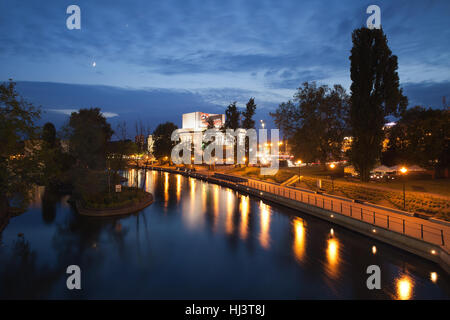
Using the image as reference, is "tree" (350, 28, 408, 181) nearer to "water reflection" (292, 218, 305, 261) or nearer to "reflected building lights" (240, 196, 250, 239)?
"water reflection" (292, 218, 305, 261)

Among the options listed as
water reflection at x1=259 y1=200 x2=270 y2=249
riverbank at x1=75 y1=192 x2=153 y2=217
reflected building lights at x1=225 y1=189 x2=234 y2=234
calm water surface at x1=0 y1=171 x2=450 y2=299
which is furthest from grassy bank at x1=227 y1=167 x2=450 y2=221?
riverbank at x1=75 y1=192 x2=153 y2=217

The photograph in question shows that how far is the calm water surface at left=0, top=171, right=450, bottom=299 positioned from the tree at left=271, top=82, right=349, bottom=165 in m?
17.4

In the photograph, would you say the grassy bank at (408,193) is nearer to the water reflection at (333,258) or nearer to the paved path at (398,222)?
the paved path at (398,222)

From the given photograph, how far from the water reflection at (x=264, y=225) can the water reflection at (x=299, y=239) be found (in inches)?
71.6

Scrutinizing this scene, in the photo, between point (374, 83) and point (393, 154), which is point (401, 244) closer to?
point (374, 83)

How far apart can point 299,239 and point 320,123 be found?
79.0ft

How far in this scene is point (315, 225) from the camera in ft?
66.0

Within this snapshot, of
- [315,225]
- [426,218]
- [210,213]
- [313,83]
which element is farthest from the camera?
[313,83]

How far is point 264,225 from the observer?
20.9 metres

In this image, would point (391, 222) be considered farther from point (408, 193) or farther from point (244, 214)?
point (244, 214)

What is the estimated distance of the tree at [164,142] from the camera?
8556cm

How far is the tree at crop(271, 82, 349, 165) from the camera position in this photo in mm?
37094
